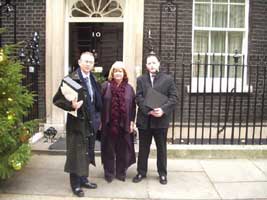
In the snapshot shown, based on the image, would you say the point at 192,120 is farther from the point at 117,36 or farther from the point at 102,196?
the point at 102,196

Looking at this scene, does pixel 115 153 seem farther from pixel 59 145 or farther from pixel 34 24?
pixel 34 24

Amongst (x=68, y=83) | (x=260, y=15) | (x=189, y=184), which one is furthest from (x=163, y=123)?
(x=260, y=15)

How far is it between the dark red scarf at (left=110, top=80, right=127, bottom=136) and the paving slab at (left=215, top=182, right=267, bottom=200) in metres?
1.61

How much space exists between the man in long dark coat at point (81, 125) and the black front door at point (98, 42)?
13.9 ft

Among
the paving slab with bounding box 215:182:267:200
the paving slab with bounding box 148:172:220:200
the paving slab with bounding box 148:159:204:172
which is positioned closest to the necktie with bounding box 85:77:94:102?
the paving slab with bounding box 148:172:220:200

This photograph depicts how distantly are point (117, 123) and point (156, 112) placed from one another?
0.58 metres

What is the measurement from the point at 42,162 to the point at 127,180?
1.64m

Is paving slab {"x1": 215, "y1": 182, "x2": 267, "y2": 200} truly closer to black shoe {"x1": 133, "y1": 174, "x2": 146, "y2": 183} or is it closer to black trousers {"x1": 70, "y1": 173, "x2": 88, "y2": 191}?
black shoe {"x1": 133, "y1": 174, "x2": 146, "y2": 183}

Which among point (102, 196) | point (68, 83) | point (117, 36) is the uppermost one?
point (117, 36)

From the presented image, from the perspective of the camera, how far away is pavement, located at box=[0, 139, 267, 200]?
19.6 ft

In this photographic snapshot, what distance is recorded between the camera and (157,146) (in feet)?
21.1

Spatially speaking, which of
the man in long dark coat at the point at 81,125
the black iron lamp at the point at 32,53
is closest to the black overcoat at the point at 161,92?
the man in long dark coat at the point at 81,125

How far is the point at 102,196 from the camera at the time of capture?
5938 millimetres

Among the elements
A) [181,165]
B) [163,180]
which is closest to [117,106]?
[163,180]
